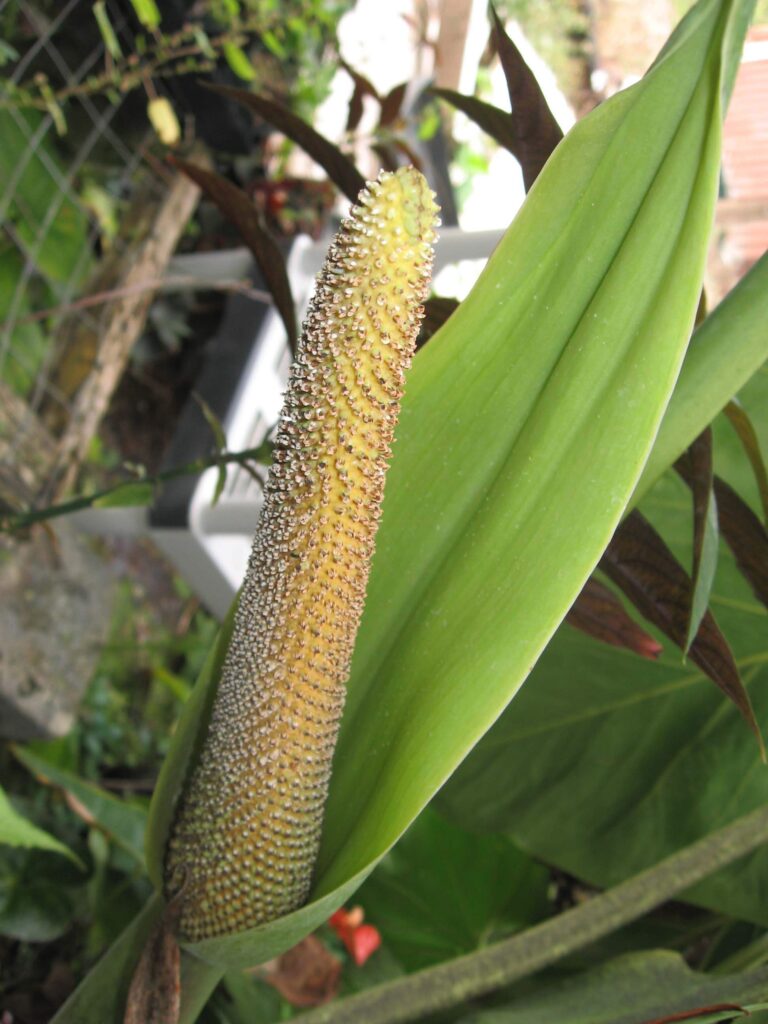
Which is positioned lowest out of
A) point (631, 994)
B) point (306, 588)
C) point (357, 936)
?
point (357, 936)

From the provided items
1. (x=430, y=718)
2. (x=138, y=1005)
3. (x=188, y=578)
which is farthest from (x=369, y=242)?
(x=188, y=578)

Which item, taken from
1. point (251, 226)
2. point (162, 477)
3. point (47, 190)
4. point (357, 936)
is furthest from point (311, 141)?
point (47, 190)

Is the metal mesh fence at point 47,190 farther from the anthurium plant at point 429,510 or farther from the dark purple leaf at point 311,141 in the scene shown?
the anthurium plant at point 429,510

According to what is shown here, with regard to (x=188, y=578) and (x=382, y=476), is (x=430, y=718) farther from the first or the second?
(x=188, y=578)

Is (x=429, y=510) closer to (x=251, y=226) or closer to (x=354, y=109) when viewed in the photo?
(x=251, y=226)

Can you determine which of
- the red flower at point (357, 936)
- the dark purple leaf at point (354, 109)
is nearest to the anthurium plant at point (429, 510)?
the red flower at point (357, 936)
